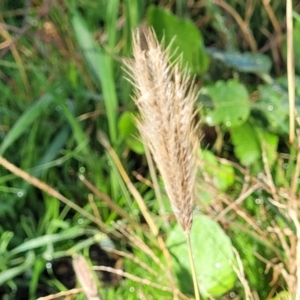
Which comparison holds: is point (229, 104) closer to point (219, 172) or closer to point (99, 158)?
point (219, 172)

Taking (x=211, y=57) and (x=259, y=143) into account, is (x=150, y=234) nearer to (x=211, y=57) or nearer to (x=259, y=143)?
(x=259, y=143)

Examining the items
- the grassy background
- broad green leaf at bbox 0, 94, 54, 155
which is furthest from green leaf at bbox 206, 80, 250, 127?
broad green leaf at bbox 0, 94, 54, 155

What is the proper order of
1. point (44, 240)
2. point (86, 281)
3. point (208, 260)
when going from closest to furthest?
point (86, 281) < point (208, 260) < point (44, 240)

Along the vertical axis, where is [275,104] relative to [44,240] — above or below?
above

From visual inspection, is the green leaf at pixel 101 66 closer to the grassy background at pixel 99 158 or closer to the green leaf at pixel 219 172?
the grassy background at pixel 99 158

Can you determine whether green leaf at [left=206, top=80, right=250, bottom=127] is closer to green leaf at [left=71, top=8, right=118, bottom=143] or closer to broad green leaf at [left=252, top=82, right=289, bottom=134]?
broad green leaf at [left=252, top=82, right=289, bottom=134]

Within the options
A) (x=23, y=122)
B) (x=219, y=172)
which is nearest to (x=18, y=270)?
(x=23, y=122)

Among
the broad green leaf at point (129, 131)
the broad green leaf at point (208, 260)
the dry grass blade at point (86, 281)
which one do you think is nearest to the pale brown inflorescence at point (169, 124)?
the dry grass blade at point (86, 281)

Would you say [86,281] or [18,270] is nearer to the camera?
[86,281]
